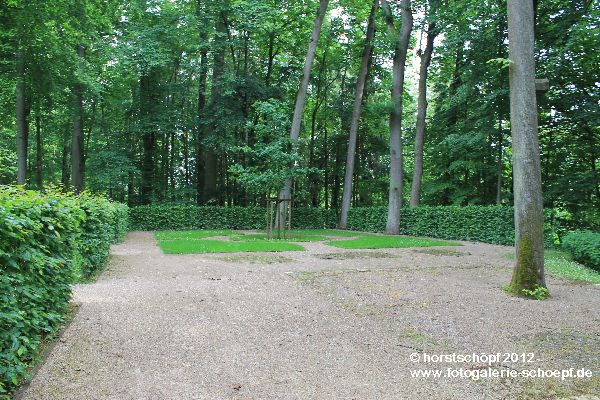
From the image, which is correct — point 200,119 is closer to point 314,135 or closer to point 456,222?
point 314,135

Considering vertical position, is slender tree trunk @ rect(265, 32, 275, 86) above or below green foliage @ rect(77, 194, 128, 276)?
above

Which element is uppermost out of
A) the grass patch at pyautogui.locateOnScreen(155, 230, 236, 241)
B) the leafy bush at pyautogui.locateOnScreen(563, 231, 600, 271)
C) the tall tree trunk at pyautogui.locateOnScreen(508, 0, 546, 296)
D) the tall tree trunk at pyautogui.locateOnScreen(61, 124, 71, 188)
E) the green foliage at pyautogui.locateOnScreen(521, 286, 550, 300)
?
the tall tree trunk at pyautogui.locateOnScreen(61, 124, 71, 188)

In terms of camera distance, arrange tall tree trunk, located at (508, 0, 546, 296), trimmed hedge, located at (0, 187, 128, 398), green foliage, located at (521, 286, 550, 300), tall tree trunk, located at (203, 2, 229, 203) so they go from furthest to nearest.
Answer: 1. tall tree trunk, located at (203, 2, 229, 203)
2. tall tree trunk, located at (508, 0, 546, 296)
3. green foliage, located at (521, 286, 550, 300)
4. trimmed hedge, located at (0, 187, 128, 398)

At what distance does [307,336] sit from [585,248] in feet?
31.6

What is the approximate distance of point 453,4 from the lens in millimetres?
14922

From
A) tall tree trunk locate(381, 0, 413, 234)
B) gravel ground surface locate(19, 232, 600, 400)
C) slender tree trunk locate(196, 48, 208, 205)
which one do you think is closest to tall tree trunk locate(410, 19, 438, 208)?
tall tree trunk locate(381, 0, 413, 234)

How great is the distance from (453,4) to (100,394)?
16276 mm

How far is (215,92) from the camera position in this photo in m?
24.1

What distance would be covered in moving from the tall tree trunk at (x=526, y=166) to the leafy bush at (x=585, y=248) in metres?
4.96

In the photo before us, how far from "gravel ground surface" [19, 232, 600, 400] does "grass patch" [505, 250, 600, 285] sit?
2.48 ft

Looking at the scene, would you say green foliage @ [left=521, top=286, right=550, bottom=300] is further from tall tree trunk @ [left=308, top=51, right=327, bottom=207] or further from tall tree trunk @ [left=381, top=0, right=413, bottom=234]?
tall tree trunk @ [left=308, top=51, right=327, bottom=207]

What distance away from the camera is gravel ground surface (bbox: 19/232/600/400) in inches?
124

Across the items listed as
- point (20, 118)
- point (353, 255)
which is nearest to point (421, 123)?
point (353, 255)

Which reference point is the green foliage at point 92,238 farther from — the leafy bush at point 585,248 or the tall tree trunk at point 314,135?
the tall tree trunk at point 314,135
